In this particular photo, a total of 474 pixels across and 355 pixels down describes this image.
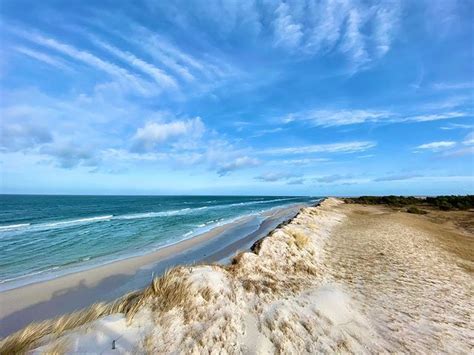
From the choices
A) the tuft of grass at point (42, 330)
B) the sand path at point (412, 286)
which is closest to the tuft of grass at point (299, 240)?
the sand path at point (412, 286)

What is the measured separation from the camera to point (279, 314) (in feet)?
19.7

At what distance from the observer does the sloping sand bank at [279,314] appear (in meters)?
4.81

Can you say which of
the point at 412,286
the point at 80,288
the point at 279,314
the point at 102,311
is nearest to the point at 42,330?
the point at 102,311

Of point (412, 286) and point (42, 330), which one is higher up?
point (42, 330)

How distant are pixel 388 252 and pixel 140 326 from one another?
11.7 meters

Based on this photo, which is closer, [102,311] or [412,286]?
[102,311]

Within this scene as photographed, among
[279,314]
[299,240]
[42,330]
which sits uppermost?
[299,240]

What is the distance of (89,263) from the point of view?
44.8ft

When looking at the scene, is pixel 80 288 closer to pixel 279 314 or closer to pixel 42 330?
pixel 42 330

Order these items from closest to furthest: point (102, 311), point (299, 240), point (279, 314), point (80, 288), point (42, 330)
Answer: point (42, 330) < point (102, 311) < point (279, 314) < point (80, 288) < point (299, 240)

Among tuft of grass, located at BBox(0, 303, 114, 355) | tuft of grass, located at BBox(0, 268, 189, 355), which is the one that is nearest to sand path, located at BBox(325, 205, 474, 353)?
tuft of grass, located at BBox(0, 268, 189, 355)

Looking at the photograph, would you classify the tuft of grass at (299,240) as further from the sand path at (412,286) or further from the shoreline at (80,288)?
the shoreline at (80,288)

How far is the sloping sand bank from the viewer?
4.81 metres

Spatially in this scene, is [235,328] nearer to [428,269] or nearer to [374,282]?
[374,282]
